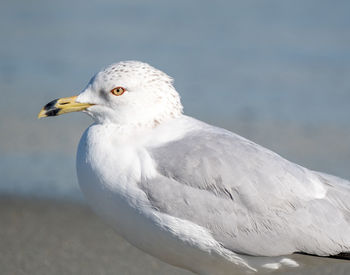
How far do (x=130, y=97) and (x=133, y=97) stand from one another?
0.08ft

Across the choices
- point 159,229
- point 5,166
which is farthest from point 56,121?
point 159,229

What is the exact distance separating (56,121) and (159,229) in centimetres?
678

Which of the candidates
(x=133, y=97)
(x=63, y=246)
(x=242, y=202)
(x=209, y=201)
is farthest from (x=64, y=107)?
(x=63, y=246)

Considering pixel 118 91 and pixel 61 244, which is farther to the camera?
pixel 61 244

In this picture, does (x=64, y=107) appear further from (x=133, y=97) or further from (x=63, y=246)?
(x=63, y=246)

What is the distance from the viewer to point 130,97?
5906mm

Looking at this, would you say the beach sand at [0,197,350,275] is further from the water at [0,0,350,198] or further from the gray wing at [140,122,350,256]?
the gray wing at [140,122,350,256]

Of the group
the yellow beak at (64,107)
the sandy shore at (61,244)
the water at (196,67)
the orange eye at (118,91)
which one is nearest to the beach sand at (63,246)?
the sandy shore at (61,244)

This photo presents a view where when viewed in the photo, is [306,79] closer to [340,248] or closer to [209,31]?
[209,31]

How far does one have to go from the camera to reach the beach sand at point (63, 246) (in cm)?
741

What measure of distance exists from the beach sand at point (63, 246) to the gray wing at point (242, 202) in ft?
3.49

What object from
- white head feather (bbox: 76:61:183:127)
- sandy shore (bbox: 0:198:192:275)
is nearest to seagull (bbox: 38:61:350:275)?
white head feather (bbox: 76:61:183:127)

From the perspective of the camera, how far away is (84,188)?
5742 mm

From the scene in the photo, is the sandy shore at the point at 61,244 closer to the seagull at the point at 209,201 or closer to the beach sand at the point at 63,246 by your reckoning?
the beach sand at the point at 63,246
